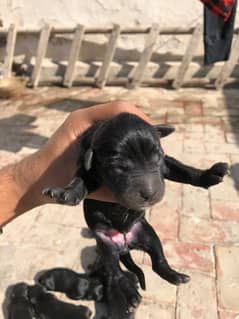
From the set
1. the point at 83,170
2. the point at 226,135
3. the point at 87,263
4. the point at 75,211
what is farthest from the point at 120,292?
the point at 226,135

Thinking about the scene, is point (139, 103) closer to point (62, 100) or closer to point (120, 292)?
point (62, 100)

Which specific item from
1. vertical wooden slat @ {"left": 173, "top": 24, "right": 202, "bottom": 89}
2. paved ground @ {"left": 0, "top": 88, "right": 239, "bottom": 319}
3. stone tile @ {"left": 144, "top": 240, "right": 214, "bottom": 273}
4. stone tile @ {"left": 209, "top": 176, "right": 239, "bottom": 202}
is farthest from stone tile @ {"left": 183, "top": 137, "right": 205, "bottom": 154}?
vertical wooden slat @ {"left": 173, "top": 24, "right": 202, "bottom": 89}

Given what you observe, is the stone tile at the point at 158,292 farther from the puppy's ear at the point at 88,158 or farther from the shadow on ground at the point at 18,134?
Result: the shadow on ground at the point at 18,134

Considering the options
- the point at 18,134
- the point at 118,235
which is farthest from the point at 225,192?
the point at 18,134

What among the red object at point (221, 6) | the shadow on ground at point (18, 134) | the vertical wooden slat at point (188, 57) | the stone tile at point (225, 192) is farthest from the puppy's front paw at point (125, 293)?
the vertical wooden slat at point (188, 57)

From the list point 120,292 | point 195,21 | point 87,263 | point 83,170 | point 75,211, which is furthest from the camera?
point 195,21

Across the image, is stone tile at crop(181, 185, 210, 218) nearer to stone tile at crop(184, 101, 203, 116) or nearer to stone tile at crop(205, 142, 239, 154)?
stone tile at crop(205, 142, 239, 154)
